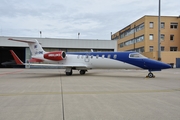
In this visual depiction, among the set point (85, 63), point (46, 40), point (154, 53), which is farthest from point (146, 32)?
point (85, 63)

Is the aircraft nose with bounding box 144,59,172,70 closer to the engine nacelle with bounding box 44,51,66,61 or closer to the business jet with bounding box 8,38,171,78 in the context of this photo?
the business jet with bounding box 8,38,171,78

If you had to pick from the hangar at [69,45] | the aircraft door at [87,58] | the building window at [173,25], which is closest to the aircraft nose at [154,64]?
the aircraft door at [87,58]

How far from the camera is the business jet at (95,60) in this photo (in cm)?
1702

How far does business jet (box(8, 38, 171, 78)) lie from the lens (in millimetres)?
17016

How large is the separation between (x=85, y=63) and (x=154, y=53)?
97.3ft

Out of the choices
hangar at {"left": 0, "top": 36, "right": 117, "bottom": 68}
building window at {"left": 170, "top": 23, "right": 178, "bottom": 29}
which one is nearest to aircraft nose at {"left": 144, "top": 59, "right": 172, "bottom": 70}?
hangar at {"left": 0, "top": 36, "right": 117, "bottom": 68}

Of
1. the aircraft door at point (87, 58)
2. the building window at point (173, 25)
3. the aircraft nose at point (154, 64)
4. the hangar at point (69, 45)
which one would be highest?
the building window at point (173, 25)

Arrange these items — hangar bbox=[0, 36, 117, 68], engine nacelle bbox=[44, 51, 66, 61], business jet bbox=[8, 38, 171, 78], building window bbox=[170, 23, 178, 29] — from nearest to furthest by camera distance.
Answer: business jet bbox=[8, 38, 171, 78] → engine nacelle bbox=[44, 51, 66, 61] → hangar bbox=[0, 36, 117, 68] → building window bbox=[170, 23, 178, 29]

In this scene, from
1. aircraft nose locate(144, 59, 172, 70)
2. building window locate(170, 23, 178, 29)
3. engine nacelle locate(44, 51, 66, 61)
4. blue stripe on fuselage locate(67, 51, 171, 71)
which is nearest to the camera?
aircraft nose locate(144, 59, 172, 70)

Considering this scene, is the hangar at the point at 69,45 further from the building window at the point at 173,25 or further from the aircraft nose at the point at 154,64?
the aircraft nose at the point at 154,64

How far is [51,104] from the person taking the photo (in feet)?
21.5

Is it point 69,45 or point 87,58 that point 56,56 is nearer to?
point 87,58

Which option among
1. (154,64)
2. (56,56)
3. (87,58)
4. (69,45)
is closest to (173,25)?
(69,45)

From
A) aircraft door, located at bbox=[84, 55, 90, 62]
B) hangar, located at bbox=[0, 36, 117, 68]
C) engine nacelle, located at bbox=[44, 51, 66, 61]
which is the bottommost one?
aircraft door, located at bbox=[84, 55, 90, 62]
